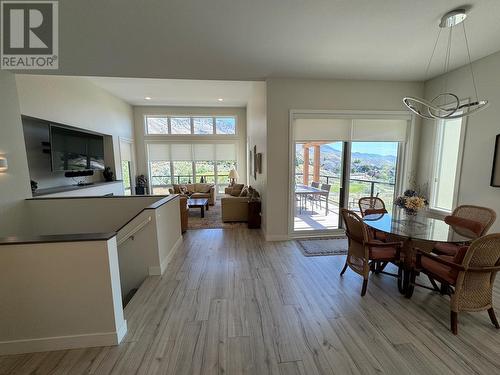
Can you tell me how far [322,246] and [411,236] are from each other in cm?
175

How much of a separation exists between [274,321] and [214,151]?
23.7 ft

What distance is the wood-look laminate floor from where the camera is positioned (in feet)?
5.26

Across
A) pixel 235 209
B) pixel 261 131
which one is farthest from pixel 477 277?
pixel 235 209

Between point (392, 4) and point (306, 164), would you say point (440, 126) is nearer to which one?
point (306, 164)

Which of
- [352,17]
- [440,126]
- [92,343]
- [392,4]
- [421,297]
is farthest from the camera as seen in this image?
[440,126]

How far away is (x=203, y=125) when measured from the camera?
8.41 meters

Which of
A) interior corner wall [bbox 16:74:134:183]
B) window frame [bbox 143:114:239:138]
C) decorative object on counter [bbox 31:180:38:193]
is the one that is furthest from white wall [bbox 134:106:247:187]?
decorative object on counter [bbox 31:180:38:193]

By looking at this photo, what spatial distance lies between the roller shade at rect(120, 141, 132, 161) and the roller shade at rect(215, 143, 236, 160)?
320cm

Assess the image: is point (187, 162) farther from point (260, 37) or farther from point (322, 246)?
point (260, 37)

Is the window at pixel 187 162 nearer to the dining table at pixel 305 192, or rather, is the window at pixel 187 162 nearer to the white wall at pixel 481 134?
the dining table at pixel 305 192

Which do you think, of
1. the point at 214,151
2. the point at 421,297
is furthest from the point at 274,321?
the point at 214,151

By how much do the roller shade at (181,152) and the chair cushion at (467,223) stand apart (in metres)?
7.80

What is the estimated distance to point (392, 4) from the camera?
2.01 meters

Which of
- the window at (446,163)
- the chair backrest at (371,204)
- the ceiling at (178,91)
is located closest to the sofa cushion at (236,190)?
the ceiling at (178,91)
